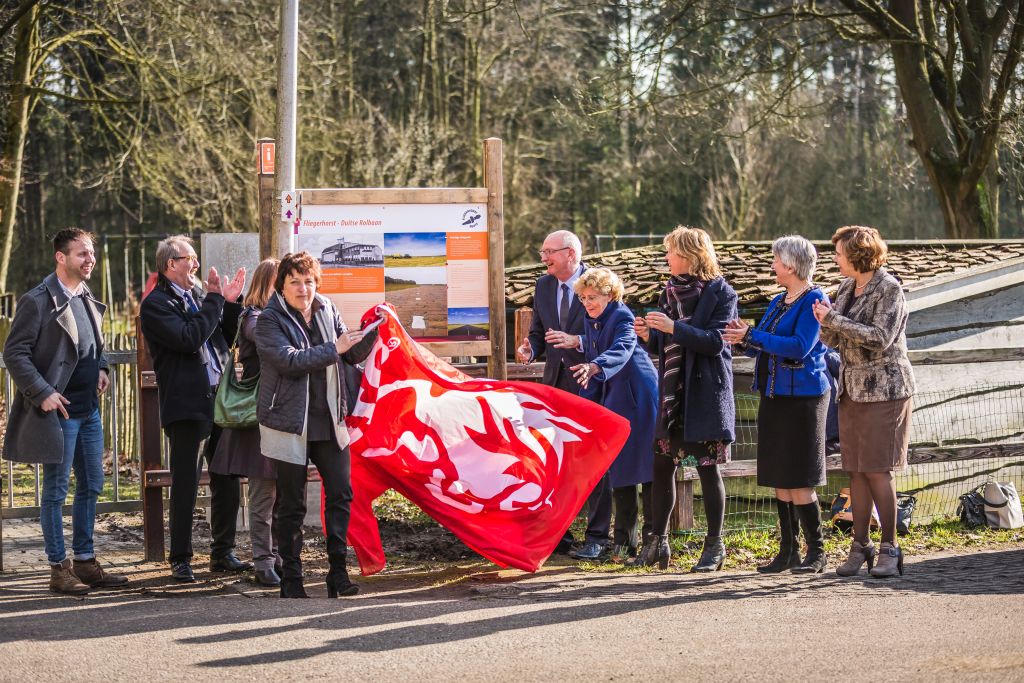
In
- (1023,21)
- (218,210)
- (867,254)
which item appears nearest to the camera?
(867,254)

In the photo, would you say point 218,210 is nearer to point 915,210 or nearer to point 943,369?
point 943,369

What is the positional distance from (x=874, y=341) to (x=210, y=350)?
3964 millimetres

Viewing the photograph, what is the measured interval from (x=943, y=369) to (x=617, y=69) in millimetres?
8967

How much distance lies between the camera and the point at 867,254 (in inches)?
276

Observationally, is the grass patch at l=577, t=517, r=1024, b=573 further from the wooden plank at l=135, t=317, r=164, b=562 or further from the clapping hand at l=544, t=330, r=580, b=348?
the wooden plank at l=135, t=317, r=164, b=562

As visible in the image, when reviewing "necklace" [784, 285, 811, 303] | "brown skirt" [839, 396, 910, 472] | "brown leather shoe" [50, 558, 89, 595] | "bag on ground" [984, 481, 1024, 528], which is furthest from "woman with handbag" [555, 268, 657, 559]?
"brown leather shoe" [50, 558, 89, 595]

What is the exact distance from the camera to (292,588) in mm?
6707

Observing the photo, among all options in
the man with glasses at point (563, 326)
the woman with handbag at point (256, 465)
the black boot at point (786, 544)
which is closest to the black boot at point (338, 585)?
the woman with handbag at point (256, 465)

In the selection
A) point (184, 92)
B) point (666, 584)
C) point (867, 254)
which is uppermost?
point (184, 92)

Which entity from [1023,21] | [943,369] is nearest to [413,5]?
[1023,21]

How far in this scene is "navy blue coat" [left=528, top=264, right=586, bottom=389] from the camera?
318 inches

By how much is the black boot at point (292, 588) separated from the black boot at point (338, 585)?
16 centimetres

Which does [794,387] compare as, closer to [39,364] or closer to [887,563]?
[887,563]

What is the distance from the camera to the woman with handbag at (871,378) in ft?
22.7
